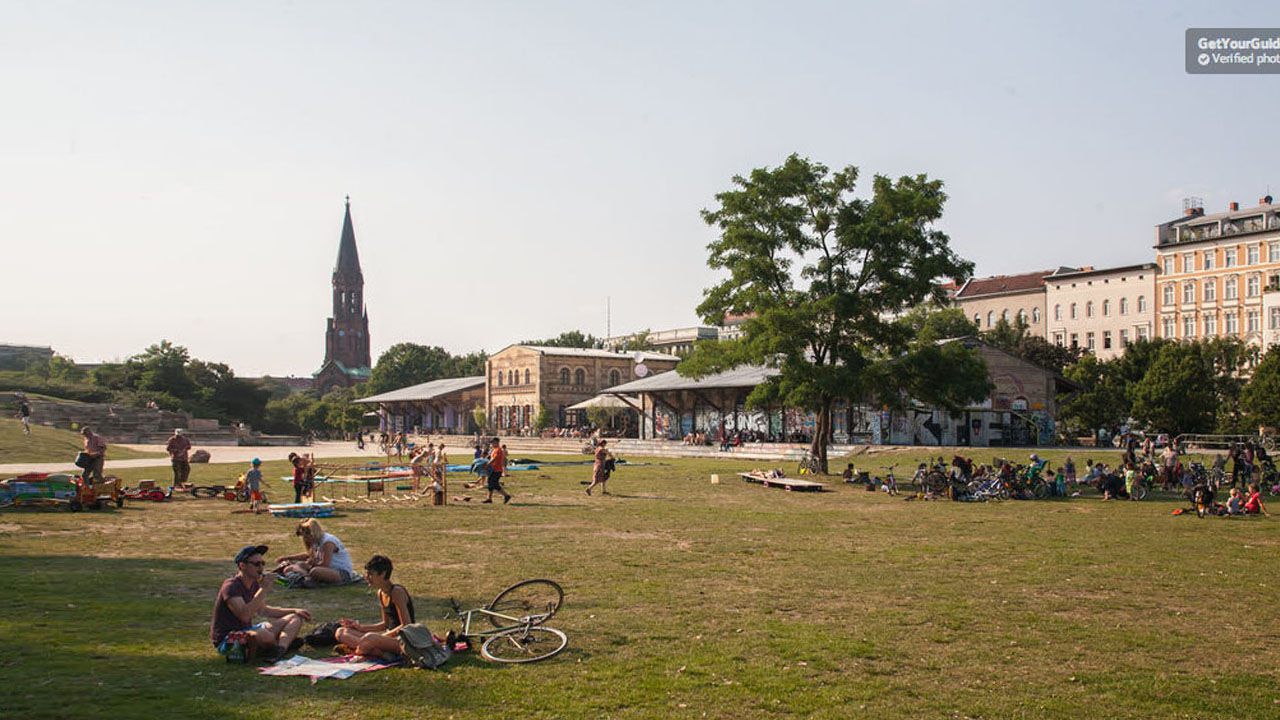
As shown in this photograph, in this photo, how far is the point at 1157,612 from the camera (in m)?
10.9

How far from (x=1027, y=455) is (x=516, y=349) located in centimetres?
5452

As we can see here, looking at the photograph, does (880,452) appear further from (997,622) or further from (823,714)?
(823,714)

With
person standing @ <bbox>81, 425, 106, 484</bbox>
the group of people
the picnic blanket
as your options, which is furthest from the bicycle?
person standing @ <bbox>81, 425, 106, 484</bbox>

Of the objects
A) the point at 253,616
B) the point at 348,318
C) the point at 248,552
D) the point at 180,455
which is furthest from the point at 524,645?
the point at 348,318

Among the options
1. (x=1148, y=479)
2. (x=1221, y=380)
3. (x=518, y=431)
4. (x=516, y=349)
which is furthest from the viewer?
(x=516, y=349)

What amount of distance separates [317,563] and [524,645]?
14.9 feet

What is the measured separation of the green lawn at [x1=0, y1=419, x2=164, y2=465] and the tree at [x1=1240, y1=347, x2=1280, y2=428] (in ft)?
189

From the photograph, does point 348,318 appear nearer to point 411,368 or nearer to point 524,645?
point 411,368

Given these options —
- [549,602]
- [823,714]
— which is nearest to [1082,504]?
[549,602]

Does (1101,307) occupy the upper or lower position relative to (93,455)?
upper

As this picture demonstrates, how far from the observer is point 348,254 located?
161 m

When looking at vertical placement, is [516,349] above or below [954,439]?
above

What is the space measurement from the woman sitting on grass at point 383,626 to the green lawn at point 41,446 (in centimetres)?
3579

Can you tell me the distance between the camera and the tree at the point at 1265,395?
5041 cm
